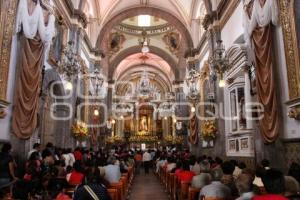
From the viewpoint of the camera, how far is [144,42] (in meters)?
23.3

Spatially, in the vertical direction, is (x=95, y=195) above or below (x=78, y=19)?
below

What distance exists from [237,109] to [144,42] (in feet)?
47.5

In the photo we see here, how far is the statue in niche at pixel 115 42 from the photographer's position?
74.5 ft

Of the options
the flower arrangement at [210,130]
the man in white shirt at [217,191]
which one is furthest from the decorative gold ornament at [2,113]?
the flower arrangement at [210,130]

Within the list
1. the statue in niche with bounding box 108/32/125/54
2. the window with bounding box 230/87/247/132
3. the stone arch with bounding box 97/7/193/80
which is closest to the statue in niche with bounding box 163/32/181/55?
the statue in niche with bounding box 108/32/125/54

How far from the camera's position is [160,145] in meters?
32.7

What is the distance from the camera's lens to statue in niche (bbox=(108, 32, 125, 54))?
22712 mm

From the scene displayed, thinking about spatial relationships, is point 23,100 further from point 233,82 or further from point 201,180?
point 233,82

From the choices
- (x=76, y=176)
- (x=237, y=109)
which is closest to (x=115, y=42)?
(x=237, y=109)

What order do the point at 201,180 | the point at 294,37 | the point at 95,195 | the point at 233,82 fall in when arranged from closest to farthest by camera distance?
the point at 95,195, the point at 201,180, the point at 294,37, the point at 233,82

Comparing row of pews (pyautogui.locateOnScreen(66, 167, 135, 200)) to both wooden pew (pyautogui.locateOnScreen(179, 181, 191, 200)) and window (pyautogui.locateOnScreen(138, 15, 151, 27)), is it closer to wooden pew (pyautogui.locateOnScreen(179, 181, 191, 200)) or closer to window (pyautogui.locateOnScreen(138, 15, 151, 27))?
wooden pew (pyautogui.locateOnScreen(179, 181, 191, 200))

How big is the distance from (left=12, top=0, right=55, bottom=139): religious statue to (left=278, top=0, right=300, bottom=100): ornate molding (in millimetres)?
5362

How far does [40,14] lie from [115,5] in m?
10.5

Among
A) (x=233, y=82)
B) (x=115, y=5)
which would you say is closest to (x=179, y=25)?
(x=115, y=5)
